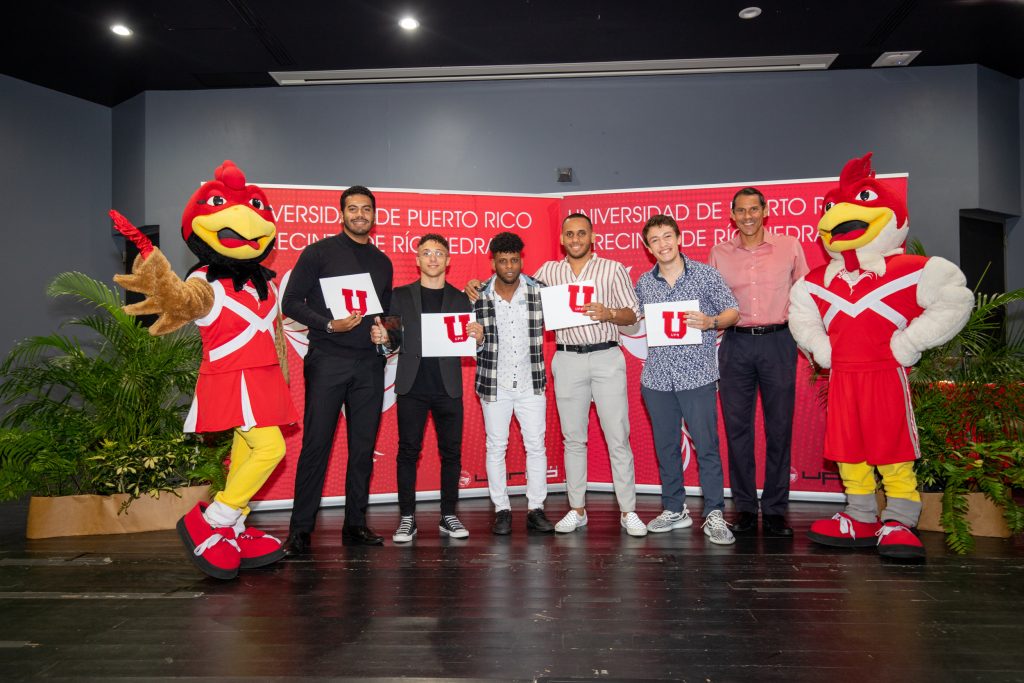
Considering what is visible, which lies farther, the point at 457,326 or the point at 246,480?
the point at 457,326

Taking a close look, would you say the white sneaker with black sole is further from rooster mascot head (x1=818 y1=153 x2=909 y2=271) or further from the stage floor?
rooster mascot head (x1=818 y1=153 x2=909 y2=271)

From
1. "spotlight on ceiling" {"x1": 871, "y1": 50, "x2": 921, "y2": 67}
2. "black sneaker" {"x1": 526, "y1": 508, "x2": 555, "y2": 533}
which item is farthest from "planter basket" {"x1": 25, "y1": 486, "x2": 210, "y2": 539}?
"spotlight on ceiling" {"x1": 871, "y1": 50, "x2": 921, "y2": 67}

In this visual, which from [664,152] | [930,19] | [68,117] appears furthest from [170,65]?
[930,19]

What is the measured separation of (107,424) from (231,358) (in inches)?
63.1

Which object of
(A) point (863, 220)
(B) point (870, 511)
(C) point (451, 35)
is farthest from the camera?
(C) point (451, 35)

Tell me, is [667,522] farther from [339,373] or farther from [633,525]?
[339,373]

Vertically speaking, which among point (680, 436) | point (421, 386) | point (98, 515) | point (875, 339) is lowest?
point (98, 515)

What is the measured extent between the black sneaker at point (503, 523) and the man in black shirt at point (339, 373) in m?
0.68

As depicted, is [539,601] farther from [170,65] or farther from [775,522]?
[170,65]

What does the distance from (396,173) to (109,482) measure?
3.87m

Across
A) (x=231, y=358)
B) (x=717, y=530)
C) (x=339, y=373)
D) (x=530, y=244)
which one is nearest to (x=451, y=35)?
(x=530, y=244)

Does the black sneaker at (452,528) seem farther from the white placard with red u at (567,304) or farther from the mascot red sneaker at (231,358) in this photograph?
the white placard with red u at (567,304)

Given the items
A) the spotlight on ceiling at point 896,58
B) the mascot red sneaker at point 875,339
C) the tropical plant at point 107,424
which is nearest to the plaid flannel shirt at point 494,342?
the mascot red sneaker at point 875,339

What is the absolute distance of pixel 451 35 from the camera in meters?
5.95
